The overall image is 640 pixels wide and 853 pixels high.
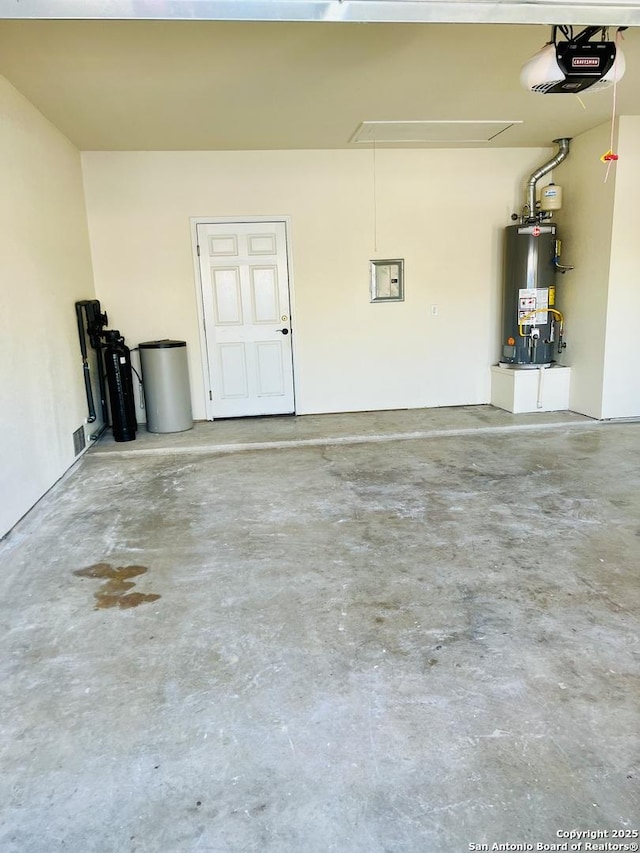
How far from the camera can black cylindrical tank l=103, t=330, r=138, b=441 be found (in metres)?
5.32

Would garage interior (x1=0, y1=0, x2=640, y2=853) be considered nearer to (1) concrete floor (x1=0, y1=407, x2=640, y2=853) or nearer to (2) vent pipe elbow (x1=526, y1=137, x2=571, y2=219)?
(1) concrete floor (x1=0, y1=407, x2=640, y2=853)

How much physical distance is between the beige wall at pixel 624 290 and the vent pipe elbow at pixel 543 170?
2.37 ft

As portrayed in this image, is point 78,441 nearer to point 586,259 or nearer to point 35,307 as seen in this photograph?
point 35,307

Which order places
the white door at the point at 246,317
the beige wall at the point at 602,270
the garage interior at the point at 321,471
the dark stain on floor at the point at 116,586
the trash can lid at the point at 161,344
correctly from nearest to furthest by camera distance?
the garage interior at the point at 321,471
the dark stain on floor at the point at 116,586
the beige wall at the point at 602,270
the trash can lid at the point at 161,344
the white door at the point at 246,317

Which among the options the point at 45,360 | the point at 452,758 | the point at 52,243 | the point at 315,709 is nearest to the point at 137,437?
the point at 45,360

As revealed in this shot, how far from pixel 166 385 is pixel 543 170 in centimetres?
455

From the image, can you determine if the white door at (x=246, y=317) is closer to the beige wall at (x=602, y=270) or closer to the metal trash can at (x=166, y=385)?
the metal trash can at (x=166, y=385)

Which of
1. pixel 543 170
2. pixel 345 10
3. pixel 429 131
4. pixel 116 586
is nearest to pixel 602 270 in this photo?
pixel 543 170

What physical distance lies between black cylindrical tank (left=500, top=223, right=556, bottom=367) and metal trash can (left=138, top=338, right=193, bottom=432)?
3.52 m

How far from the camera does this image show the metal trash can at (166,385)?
18.2 feet

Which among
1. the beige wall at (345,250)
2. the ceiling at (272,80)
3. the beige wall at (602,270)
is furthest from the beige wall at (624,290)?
the beige wall at (345,250)

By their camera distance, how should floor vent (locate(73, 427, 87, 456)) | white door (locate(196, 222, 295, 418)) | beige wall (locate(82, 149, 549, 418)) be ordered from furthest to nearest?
white door (locate(196, 222, 295, 418)) < beige wall (locate(82, 149, 549, 418)) < floor vent (locate(73, 427, 87, 456))

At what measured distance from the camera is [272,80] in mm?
3920

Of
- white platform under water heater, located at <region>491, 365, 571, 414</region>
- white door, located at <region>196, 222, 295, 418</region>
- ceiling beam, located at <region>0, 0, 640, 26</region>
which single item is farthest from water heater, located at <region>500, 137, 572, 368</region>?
ceiling beam, located at <region>0, 0, 640, 26</region>
